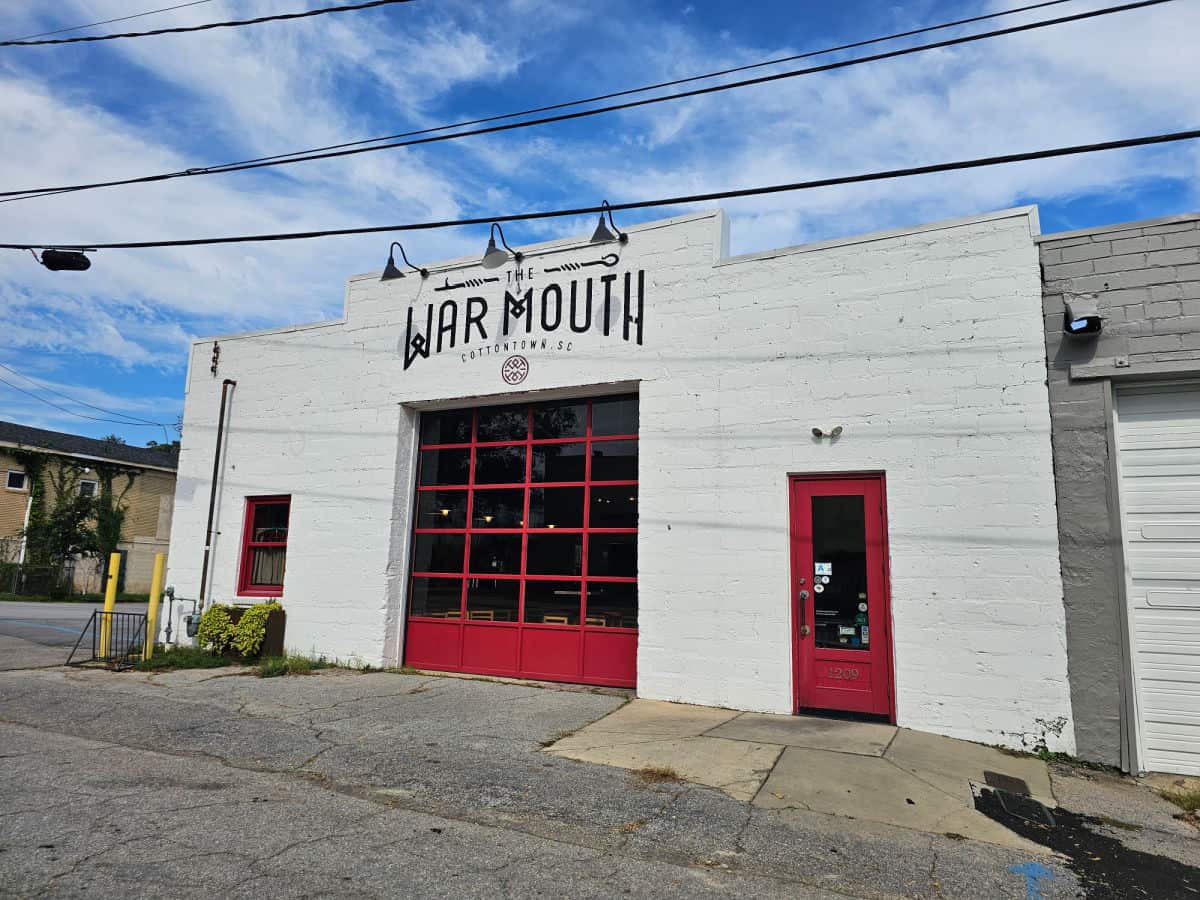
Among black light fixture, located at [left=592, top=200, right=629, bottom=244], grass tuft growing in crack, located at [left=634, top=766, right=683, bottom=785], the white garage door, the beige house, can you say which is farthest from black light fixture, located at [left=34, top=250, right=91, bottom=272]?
the beige house

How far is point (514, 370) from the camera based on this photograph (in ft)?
33.3

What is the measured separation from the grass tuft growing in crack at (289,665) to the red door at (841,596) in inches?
256

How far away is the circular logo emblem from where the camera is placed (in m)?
10.1

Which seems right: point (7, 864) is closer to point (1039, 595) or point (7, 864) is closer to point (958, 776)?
point (958, 776)

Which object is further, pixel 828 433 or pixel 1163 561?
pixel 828 433

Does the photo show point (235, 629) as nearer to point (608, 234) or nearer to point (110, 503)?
point (608, 234)

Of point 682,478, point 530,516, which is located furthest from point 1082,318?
point 530,516

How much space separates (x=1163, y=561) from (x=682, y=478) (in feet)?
15.1

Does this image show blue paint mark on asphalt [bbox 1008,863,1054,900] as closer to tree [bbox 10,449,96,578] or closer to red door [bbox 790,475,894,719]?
red door [bbox 790,475,894,719]

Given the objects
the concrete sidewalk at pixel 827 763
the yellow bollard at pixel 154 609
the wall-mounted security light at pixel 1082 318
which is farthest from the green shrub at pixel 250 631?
the wall-mounted security light at pixel 1082 318

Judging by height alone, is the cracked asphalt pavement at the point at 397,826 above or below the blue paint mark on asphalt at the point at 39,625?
below

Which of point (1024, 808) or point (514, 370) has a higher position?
point (514, 370)

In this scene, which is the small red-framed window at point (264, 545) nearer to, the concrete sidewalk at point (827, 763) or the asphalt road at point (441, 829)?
the asphalt road at point (441, 829)

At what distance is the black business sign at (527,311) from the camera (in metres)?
9.64
